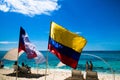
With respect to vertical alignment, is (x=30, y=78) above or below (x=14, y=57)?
below

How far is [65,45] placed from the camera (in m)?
10.3

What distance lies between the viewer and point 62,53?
1038 cm

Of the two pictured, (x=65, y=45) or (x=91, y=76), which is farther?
(x=91, y=76)

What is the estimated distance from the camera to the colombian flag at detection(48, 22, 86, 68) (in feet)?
32.9

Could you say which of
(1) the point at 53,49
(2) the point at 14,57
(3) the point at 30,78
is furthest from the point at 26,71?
(1) the point at 53,49

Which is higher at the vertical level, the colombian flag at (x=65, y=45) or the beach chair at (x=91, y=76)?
the colombian flag at (x=65, y=45)

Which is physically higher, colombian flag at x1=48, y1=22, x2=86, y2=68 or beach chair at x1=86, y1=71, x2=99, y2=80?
colombian flag at x1=48, y1=22, x2=86, y2=68

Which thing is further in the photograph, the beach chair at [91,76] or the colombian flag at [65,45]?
the beach chair at [91,76]

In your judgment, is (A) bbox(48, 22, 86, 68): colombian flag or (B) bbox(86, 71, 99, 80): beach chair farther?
(B) bbox(86, 71, 99, 80): beach chair

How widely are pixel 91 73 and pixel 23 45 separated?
628cm

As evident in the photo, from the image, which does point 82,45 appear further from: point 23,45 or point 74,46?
point 23,45

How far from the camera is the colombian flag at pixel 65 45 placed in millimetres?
10036

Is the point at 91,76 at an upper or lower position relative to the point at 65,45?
lower

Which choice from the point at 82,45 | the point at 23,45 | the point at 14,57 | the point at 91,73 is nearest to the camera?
the point at 82,45
